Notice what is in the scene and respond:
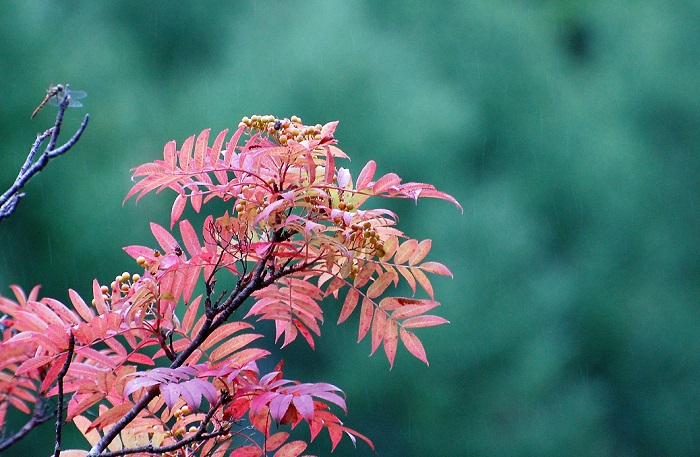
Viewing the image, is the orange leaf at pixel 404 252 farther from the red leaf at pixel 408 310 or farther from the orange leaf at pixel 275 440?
the orange leaf at pixel 275 440

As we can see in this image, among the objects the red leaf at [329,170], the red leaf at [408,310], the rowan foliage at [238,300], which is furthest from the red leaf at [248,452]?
the red leaf at [329,170]


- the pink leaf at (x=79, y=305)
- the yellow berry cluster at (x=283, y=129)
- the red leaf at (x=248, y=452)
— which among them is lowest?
the red leaf at (x=248, y=452)

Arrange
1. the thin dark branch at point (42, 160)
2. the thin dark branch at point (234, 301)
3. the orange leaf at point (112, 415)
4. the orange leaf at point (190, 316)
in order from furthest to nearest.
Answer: the orange leaf at point (190, 316) < the thin dark branch at point (234, 301) < the orange leaf at point (112, 415) < the thin dark branch at point (42, 160)

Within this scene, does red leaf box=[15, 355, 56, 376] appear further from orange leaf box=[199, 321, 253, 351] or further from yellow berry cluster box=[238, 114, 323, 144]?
yellow berry cluster box=[238, 114, 323, 144]

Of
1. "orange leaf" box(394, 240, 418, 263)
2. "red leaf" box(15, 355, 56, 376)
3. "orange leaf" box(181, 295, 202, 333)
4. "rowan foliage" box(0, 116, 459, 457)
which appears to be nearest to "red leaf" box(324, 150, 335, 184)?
"rowan foliage" box(0, 116, 459, 457)

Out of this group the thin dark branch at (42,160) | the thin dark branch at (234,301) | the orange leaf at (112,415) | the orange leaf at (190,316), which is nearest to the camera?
the thin dark branch at (42,160)

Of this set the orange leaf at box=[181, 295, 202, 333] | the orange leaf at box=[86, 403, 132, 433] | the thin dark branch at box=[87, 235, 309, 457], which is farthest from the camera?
the orange leaf at box=[181, 295, 202, 333]

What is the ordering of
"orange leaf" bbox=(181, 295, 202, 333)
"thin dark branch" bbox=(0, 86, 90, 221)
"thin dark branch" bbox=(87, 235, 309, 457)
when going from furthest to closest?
"orange leaf" bbox=(181, 295, 202, 333) < "thin dark branch" bbox=(87, 235, 309, 457) < "thin dark branch" bbox=(0, 86, 90, 221)

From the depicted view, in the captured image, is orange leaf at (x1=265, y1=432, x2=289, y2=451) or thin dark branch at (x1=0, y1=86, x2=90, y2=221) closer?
thin dark branch at (x1=0, y1=86, x2=90, y2=221)

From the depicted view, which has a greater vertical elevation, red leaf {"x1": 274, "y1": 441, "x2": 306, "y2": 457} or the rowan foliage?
the rowan foliage

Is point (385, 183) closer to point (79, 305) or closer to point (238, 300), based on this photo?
point (238, 300)

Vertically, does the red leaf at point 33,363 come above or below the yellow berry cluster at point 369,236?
below

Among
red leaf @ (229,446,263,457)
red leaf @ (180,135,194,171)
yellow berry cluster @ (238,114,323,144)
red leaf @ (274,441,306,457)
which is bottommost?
red leaf @ (274,441,306,457)

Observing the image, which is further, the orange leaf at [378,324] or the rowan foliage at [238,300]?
the orange leaf at [378,324]
